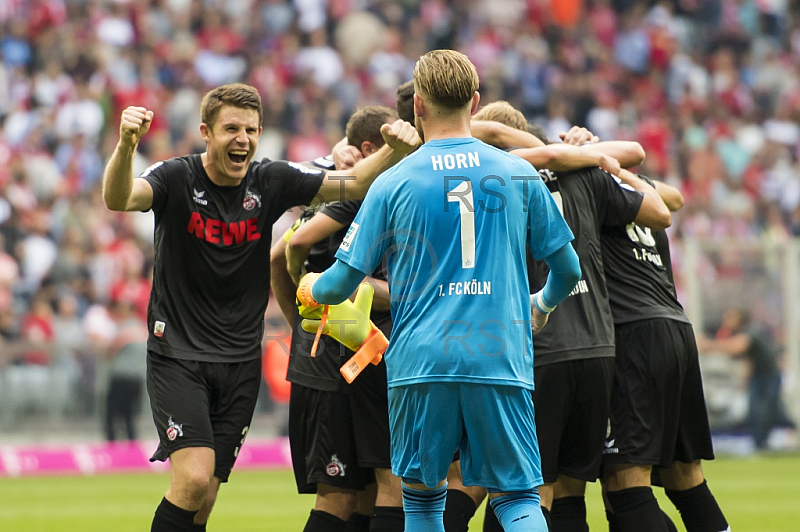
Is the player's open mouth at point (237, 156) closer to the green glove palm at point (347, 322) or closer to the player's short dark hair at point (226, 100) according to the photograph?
the player's short dark hair at point (226, 100)

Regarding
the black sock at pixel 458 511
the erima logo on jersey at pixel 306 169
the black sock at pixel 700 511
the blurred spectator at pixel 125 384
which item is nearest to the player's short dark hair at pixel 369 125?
the erima logo on jersey at pixel 306 169

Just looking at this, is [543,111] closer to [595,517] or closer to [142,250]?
[142,250]

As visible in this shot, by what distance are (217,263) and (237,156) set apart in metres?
0.61

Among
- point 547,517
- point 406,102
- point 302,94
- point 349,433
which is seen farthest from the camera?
point 302,94

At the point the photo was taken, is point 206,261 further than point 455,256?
Yes

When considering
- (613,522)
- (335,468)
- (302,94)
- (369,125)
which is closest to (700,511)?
(613,522)

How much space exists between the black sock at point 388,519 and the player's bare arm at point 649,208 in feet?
6.68

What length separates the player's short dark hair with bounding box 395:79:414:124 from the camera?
641 centimetres

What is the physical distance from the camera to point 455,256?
4930mm

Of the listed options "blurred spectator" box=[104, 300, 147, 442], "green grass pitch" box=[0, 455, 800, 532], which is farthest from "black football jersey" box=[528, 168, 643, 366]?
"blurred spectator" box=[104, 300, 147, 442]

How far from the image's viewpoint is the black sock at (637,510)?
20.0 ft

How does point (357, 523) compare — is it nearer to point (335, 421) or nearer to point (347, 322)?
point (335, 421)

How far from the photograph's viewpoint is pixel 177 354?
6.34 meters

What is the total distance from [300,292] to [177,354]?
1.07 m
